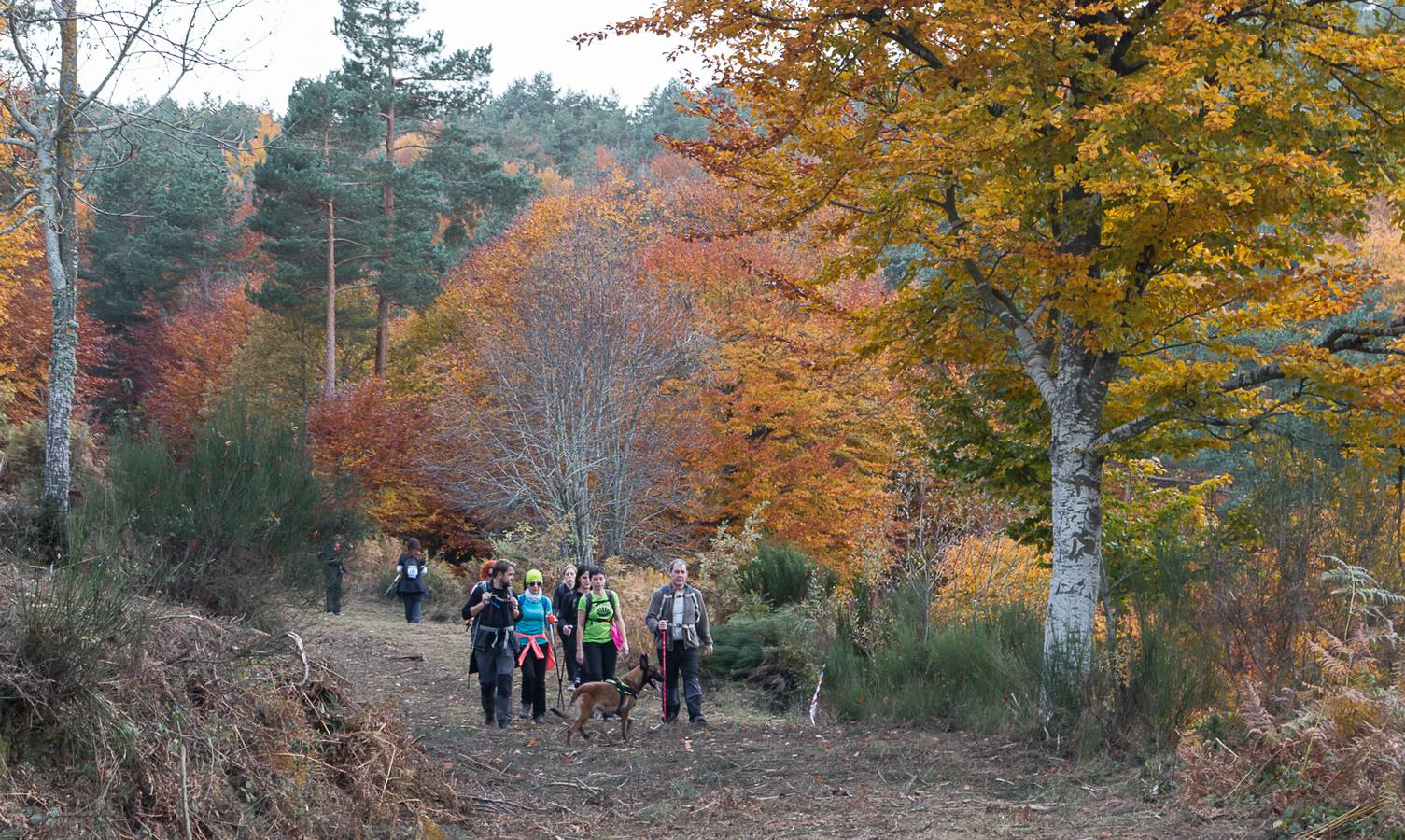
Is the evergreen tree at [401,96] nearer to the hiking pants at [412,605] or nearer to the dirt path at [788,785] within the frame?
the hiking pants at [412,605]

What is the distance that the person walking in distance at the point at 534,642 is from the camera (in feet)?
37.3

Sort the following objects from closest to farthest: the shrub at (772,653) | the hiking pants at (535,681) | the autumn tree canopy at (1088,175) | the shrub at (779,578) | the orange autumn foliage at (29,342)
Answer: the autumn tree canopy at (1088,175)
the hiking pants at (535,681)
the shrub at (772,653)
the shrub at (779,578)
the orange autumn foliage at (29,342)

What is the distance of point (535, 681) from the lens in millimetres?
11602

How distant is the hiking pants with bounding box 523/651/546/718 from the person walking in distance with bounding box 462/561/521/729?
0.73 ft

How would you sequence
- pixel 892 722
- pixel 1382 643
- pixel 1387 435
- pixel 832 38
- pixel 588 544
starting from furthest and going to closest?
pixel 588 544
pixel 892 722
pixel 832 38
pixel 1387 435
pixel 1382 643

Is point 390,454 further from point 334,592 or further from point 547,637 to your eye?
point 547,637

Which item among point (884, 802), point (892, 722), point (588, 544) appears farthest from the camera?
point (588, 544)

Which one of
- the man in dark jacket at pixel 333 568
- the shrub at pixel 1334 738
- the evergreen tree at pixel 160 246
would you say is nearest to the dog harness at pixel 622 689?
the man in dark jacket at pixel 333 568

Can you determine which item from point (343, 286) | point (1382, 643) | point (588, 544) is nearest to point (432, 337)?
point (343, 286)

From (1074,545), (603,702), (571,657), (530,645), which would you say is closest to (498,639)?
(530,645)

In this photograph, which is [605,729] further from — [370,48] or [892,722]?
[370,48]

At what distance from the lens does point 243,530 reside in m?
11.0

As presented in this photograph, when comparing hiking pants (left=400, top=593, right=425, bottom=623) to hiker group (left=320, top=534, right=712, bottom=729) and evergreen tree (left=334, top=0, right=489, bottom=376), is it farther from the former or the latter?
evergreen tree (left=334, top=0, right=489, bottom=376)

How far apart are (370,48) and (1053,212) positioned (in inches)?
1314
